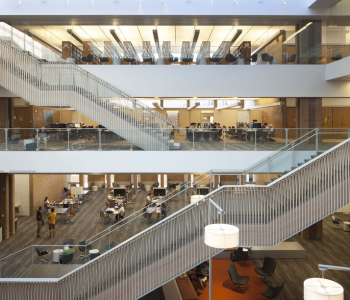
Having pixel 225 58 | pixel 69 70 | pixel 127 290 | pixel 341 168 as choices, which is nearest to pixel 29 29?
pixel 69 70

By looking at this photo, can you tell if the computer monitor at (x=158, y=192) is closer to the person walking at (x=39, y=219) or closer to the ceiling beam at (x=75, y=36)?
the person walking at (x=39, y=219)

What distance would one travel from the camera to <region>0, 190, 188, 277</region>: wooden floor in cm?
1027

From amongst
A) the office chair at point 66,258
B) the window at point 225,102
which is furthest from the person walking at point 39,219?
the window at point 225,102

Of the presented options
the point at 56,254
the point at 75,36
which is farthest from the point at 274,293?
the point at 75,36

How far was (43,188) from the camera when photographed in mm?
21156

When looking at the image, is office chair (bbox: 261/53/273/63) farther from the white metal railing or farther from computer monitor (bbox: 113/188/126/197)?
computer monitor (bbox: 113/188/126/197)

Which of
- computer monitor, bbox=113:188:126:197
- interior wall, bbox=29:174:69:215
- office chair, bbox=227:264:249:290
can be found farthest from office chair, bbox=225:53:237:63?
interior wall, bbox=29:174:69:215

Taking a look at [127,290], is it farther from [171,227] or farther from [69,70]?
[69,70]

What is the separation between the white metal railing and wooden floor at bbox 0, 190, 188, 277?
0.74 m

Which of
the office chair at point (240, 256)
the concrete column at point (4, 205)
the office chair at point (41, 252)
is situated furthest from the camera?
the concrete column at point (4, 205)

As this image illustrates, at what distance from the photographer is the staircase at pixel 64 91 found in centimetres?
1316

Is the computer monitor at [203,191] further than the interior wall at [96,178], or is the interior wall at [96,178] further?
the interior wall at [96,178]

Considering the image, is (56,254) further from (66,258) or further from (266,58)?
(266,58)

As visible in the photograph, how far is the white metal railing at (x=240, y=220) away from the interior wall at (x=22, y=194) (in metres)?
12.1
